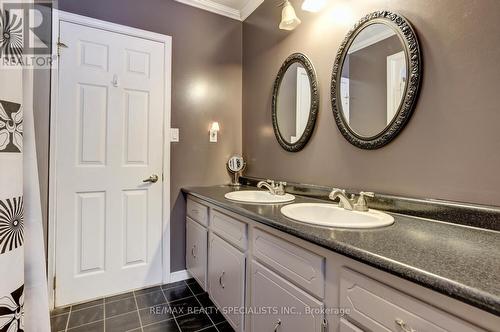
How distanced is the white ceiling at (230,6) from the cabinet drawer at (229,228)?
184cm

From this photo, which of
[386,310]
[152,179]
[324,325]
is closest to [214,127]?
[152,179]

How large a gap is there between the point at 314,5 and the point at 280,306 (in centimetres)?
170

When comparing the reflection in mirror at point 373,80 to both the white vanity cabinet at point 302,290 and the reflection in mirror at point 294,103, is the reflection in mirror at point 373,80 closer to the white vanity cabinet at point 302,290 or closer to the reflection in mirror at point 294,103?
the reflection in mirror at point 294,103

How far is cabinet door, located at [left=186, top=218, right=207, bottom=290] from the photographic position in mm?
1841

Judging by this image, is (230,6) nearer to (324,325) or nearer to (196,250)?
(196,250)

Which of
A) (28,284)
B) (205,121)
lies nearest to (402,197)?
(28,284)

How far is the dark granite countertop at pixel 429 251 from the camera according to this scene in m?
0.55

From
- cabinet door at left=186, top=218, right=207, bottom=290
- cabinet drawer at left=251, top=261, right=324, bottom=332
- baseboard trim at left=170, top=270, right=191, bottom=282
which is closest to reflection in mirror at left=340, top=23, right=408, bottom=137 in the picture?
cabinet drawer at left=251, top=261, right=324, bottom=332

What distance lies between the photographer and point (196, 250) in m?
1.98

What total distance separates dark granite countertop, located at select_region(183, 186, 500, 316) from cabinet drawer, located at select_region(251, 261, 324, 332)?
251 mm

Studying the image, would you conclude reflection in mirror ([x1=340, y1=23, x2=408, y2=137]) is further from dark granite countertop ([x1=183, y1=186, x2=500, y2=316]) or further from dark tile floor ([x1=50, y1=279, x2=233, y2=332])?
dark tile floor ([x1=50, y1=279, x2=233, y2=332])

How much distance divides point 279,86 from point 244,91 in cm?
56

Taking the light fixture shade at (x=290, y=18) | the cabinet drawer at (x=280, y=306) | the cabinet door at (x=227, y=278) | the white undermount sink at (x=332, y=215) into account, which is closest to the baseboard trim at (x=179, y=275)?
the cabinet door at (x=227, y=278)

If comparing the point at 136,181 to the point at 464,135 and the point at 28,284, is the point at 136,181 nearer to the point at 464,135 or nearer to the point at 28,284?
the point at 28,284
